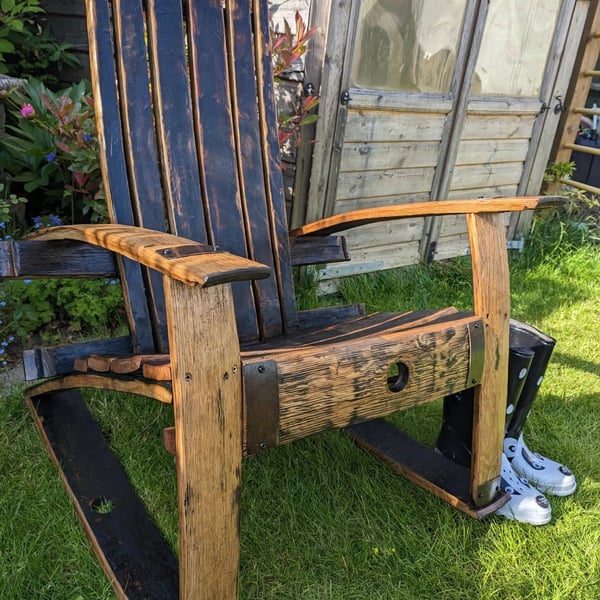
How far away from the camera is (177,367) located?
89 centimetres

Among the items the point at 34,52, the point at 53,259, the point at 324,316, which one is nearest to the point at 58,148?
the point at 34,52

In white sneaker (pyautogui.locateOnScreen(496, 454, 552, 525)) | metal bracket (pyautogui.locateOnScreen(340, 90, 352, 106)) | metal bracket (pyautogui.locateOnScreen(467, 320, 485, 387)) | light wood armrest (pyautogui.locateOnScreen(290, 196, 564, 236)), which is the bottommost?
white sneaker (pyautogui.locateOnScreen(496, 454, 552, 525))

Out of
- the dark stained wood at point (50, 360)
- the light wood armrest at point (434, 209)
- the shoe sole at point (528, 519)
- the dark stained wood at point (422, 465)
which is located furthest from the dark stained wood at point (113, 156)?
the shoe sole at point (528, 519)

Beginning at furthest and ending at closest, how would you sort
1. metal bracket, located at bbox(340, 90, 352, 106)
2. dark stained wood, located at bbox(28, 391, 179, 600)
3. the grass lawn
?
metal bracket, located at bbox(340, 90, 352, 106)
the grass lawn
dark stained wood, located at bbox(28, 391, 179, 600)

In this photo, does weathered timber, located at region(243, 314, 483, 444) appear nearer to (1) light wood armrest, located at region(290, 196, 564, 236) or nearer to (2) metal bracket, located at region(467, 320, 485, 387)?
(2) metal bracket, located at region(467, 320, 485, 387)

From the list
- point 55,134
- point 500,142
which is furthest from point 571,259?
point 55,134

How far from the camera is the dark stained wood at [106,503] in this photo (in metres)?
1.17

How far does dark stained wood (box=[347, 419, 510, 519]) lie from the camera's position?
143 centimetres

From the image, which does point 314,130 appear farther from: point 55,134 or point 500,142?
point 500,142

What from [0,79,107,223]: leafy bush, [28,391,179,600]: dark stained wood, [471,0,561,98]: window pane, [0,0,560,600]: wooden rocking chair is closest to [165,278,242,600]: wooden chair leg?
[0,0,560,600]: wooden rocking chair

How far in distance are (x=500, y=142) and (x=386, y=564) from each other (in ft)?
8.45

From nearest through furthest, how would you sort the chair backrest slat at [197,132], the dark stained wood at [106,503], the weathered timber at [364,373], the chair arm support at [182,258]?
the chair arm support at [182,258] < the weathered timber at [364,373] < the dark stained wood at [106,503] < the chair backrest slat at [197,132]

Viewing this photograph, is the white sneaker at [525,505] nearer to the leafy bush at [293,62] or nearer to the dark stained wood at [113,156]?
the dark stained wood at [113,156]

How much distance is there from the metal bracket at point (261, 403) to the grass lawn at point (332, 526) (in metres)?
0.45
